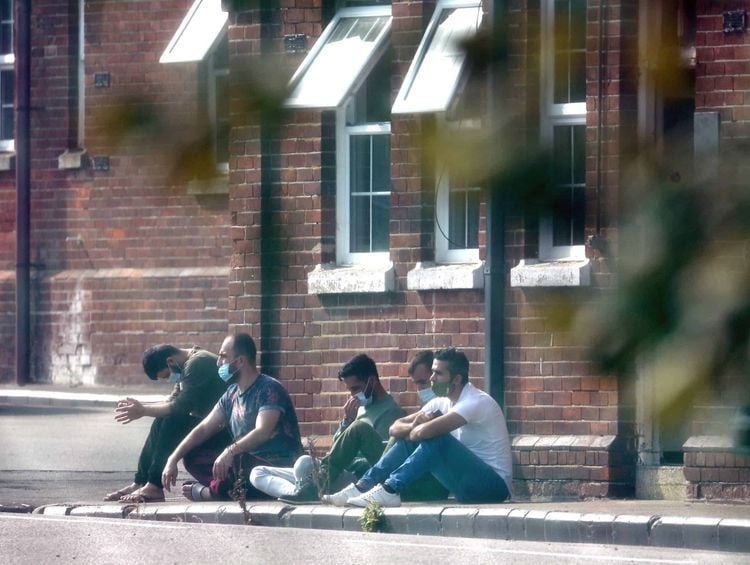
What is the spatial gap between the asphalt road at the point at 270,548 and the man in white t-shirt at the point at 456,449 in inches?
25.8

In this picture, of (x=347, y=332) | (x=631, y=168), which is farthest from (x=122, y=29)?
(x=347, y=332)

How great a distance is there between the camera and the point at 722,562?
766cm

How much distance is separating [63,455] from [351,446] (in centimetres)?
330

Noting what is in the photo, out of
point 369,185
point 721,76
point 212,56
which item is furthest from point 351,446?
point 721,76

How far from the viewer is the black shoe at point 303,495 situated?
977 centimetres

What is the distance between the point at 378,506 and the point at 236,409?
1.29 metres

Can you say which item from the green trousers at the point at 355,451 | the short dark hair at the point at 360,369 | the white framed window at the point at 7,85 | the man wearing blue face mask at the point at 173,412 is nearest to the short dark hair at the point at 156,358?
the man wearing blue face mask at the point at 173,412

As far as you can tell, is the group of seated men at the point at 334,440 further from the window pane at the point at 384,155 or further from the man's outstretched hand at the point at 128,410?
the window pane at the point at 384,155

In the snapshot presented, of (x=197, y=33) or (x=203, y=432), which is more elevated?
(x=197, y=33)

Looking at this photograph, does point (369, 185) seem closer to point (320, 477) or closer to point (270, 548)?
point (270, 548)

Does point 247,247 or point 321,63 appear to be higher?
point 321,63

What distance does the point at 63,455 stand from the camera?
12477mm

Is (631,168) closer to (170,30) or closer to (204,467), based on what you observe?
(170,30)

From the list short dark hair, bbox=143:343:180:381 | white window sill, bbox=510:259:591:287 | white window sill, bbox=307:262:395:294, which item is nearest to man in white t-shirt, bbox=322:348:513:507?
white window sill, bbox=307:262:395:294
